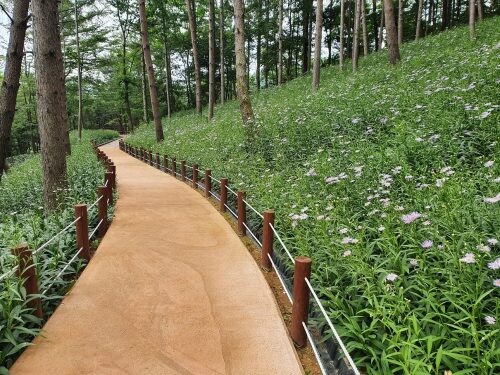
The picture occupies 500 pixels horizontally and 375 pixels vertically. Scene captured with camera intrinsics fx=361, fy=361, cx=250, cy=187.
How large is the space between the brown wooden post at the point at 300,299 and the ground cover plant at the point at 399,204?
10.3 inches

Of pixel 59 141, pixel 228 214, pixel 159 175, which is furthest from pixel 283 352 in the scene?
pixel 159 175

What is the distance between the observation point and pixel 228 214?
7.82m

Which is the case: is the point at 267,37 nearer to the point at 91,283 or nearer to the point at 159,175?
the point at 159,175

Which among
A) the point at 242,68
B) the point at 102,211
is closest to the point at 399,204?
the point at 102,211

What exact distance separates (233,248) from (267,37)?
30376mm

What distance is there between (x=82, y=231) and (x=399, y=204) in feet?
14.1

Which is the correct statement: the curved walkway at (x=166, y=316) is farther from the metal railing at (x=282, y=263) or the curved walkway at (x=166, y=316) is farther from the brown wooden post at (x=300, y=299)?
the metal railing at (x=282, y=263)

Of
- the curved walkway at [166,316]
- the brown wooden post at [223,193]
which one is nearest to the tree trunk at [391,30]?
the brown wooden post at [223,193]

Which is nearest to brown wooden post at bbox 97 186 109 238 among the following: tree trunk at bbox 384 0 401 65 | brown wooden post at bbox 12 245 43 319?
brown wooden post at bbox 12 245 43 319

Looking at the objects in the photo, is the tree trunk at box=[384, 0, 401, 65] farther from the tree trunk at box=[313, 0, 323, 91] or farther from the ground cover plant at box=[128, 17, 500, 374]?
the tree trunk at box=[313, 0, 323, 91]

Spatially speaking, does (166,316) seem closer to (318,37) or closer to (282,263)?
(282,263)

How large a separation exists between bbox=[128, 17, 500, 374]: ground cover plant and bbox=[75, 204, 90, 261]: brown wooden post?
9.10ft

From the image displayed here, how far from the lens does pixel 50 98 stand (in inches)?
292

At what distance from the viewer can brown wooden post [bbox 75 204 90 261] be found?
5.05m
